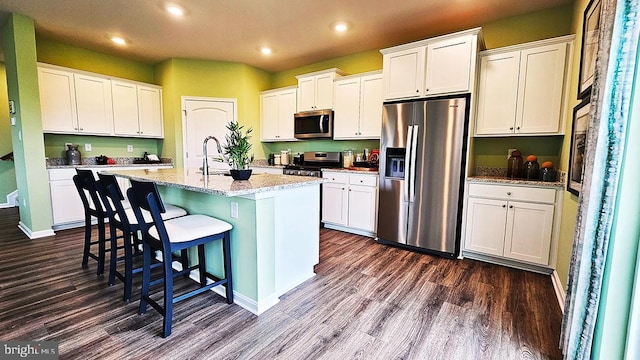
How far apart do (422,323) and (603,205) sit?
1233 mm

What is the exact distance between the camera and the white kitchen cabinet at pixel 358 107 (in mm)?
3863

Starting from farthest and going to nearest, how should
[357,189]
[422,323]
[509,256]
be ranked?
[357,189] < [509,256] < [422,323]

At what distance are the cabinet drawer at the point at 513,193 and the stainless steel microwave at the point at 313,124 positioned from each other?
2.20m

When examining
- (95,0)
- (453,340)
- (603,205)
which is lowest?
(453,340)

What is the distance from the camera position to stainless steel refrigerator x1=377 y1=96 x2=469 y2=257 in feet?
9.66

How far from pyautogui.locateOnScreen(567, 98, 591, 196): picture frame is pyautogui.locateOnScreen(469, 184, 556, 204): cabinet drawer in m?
0.26

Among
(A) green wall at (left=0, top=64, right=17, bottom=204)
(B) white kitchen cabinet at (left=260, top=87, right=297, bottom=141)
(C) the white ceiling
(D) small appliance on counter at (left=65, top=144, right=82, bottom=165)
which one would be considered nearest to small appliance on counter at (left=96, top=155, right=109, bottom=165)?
(D) small appliance on counter at (left=65, top=144, right=82, bottom=165)

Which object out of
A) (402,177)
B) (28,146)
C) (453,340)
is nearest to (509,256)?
(402,177)

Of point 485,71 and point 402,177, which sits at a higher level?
point 485,71

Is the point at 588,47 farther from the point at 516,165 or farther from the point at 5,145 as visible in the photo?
the point at 5,145

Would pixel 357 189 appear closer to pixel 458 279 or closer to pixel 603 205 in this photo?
pixel 458 279

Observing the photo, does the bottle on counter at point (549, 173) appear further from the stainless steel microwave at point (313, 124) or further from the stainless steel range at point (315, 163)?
the stainless steel microwave at point (313, 124)

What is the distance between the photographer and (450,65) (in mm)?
2961

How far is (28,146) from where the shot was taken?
3430mm
